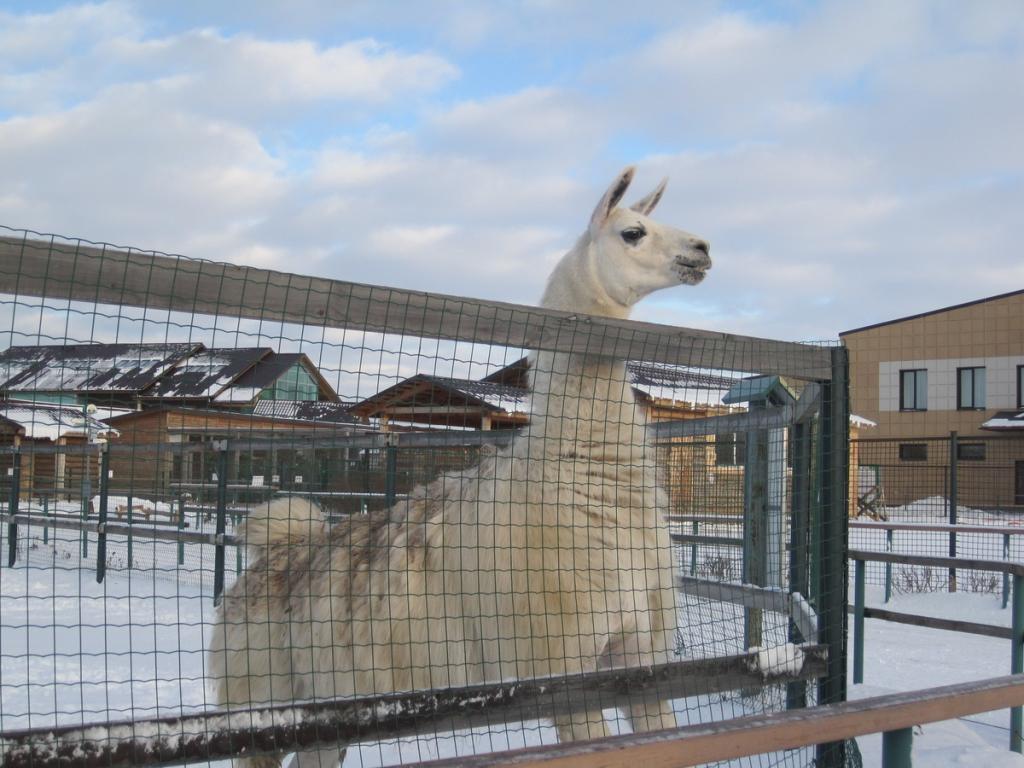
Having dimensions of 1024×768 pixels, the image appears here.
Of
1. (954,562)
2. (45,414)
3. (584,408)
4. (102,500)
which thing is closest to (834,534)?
(584,408)

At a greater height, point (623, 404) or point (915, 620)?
point (623, 404)

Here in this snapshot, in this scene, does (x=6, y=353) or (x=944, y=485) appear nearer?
(x=6, y=353)

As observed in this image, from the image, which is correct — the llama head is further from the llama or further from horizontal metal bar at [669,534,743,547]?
horizontal metal bar at [669,534,743,547]

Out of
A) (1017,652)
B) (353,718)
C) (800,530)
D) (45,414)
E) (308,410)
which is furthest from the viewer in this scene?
(45,414)

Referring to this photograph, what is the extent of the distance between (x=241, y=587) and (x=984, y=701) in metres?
2.90

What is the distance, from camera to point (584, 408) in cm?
346

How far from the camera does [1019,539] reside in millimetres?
11992

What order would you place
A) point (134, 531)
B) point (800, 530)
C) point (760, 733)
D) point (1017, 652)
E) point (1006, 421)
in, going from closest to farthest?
1. point (760, 733)
2. point (800, 530)
3. point (1017, 652)
4. point (134, 531)
5. point (1006, 421)

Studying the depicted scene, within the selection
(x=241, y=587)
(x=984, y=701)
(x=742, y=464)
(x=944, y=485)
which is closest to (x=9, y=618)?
(x=241, y=587)

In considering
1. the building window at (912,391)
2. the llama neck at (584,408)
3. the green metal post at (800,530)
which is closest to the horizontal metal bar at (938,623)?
the green metal post at (800,530)

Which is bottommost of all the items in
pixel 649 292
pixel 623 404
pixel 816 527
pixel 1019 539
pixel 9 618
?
pixel 9 618

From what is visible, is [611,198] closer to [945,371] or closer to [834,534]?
[834,534]

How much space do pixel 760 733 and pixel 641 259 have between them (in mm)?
2454

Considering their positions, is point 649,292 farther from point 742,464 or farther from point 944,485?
point 944,485
